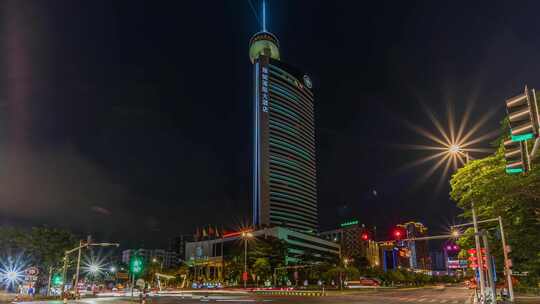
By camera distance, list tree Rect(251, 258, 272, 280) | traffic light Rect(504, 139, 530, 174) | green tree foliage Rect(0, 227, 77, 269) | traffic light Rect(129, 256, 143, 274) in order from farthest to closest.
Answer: tree Rect(251, 258, 272, 280) → green tree foliage Rect(0, 227, 77, 269) → traffic light Rect(129, 256, 143, 274) → traffic light Rect(504, 139, 530, 174)

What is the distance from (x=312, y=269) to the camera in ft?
348

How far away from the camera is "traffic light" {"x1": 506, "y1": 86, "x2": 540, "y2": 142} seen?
706 cm

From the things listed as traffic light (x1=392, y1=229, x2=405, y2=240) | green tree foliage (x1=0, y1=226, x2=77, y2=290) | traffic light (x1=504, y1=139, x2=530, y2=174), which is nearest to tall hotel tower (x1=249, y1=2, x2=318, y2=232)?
green tree foliage (x1=0, y1=226, x2=77, y2=290)

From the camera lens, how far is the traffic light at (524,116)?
7.06 metres

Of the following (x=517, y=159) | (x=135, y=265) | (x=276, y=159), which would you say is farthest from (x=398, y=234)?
(x=276, y=159)

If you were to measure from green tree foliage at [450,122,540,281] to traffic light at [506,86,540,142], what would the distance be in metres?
9.45

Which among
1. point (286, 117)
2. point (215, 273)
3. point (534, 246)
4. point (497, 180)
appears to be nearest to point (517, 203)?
point (497, 180)

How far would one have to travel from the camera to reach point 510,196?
16.5 meters

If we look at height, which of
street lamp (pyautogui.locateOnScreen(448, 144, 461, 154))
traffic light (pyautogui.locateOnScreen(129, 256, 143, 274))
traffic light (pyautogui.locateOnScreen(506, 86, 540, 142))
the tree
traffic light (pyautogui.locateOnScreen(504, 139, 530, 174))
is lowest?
the tree

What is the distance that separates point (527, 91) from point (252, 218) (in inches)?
6781

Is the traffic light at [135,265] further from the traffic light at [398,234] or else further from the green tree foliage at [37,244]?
the green tree foliage at [37,244]

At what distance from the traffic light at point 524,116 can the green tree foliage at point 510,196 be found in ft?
31.0

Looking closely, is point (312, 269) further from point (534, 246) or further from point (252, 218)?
point (534, 246)

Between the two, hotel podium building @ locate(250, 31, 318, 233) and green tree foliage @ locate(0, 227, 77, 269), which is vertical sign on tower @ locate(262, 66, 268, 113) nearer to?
hotel podium building @ locate(250, 31, 318, 233)
